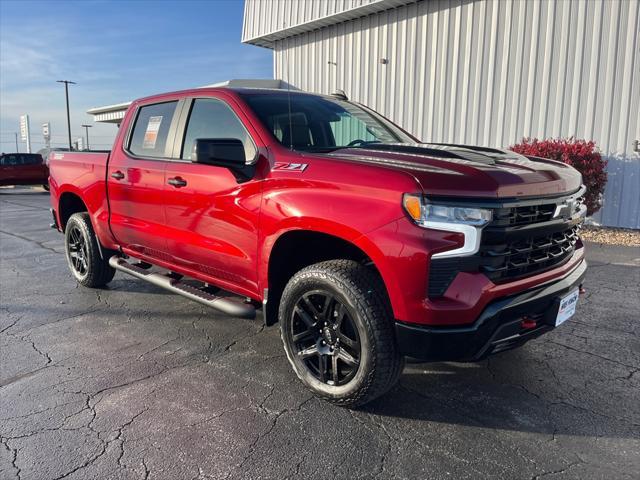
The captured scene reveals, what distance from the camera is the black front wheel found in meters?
2.70

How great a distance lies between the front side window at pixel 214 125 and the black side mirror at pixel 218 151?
7.3 inches

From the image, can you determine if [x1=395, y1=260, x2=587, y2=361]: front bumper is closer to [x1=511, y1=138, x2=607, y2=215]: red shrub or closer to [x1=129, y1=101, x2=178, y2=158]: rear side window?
[x1=129, y1=101, x2=178, y2=158]: rear side window

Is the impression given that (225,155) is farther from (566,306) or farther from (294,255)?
(566,306)

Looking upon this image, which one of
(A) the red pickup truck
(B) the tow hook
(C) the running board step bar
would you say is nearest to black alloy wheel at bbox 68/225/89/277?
(C) the running board step bar

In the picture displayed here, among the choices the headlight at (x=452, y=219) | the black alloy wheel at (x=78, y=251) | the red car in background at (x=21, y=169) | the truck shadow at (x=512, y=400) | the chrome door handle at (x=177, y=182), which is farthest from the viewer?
the red car in background at (x=21, y=169)

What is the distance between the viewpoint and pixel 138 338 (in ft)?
13.5

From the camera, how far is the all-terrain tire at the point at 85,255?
527cm

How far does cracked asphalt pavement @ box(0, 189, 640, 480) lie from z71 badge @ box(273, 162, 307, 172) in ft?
4.59

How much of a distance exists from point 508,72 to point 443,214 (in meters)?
8.93

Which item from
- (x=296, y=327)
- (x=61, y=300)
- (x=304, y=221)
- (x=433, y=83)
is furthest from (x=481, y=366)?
(x=433, y=83)

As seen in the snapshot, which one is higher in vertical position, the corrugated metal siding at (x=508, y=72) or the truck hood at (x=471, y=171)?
the corrugated metal siding at (x=508, y=72)

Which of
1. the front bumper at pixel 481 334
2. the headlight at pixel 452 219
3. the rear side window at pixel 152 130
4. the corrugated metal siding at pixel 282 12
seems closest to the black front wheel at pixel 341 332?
the front bumper at pixel 481 334

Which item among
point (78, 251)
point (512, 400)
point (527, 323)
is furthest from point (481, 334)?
point (78, 251)

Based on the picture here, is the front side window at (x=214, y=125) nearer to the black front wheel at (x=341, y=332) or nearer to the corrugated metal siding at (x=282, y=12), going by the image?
the black front wheel at (x=341, y=332)
